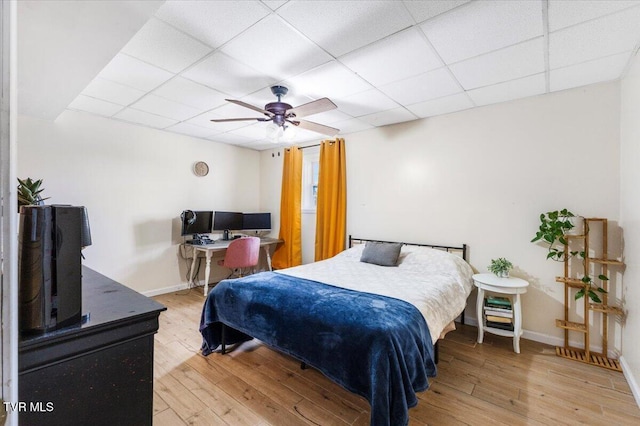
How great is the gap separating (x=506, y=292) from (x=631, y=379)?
0.92 m

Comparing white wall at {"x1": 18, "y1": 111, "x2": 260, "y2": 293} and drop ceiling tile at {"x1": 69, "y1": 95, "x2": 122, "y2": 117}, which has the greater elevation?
drop ceiling tile at {"x1": 69, "y1": 95, "x2": 122, "y2": 117}

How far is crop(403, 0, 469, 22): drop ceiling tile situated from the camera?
1.61m

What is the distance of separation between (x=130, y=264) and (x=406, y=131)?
4.13 meters

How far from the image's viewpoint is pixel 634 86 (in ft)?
7.02

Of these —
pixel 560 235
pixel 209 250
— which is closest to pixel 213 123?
pixel 209 250

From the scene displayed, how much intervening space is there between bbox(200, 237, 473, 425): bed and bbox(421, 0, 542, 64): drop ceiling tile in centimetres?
185

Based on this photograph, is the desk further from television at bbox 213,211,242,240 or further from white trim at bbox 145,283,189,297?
television at bbox 213,211,242,240

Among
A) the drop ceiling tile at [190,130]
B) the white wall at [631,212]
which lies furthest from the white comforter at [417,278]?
the drop ceiling tile at [190,130]

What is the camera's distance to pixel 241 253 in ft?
13.5

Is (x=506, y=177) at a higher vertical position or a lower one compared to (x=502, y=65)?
lower

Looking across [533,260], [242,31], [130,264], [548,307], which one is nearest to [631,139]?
[533,260]

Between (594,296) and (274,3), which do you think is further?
(594,296)

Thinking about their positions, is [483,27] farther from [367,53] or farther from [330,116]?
[330,116]

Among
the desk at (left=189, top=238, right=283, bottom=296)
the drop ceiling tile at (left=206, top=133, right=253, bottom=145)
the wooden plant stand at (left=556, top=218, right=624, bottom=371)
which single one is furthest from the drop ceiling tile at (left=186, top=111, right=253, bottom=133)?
the wooden plant stand at (left=556, top=218, right=624, bottom=371)
